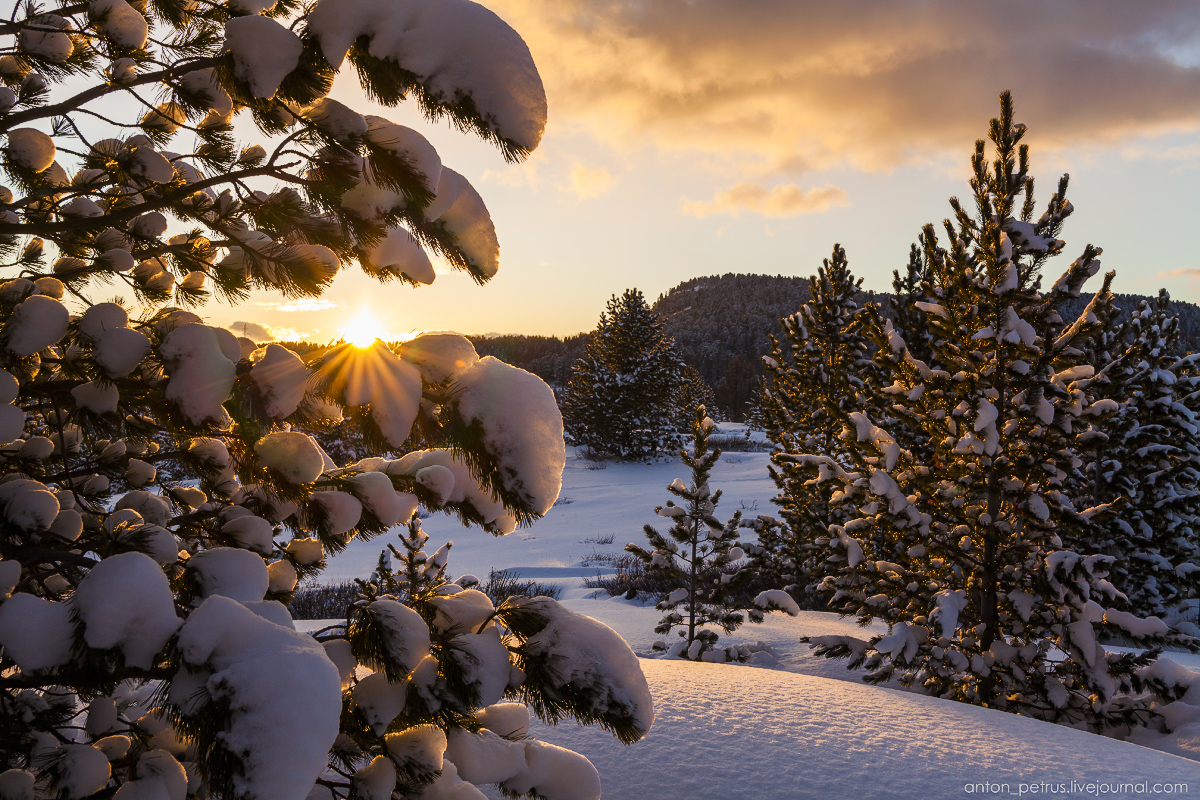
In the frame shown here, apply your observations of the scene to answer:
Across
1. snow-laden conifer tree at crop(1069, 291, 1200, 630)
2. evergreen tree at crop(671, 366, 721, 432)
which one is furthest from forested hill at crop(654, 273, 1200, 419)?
snow-laden conifer tree at crop(1069, 291, 1200, 630)

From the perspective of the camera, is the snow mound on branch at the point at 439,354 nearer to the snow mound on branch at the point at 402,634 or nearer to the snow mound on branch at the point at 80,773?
the snow mound on branch at the point at 402,634

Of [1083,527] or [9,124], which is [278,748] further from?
[1083,527]

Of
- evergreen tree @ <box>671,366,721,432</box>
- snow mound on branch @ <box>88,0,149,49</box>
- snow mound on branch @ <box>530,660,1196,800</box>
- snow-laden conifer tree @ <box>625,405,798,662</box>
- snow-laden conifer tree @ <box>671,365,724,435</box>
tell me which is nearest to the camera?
snow mound on branch @ <box>88,0,149,49</box>

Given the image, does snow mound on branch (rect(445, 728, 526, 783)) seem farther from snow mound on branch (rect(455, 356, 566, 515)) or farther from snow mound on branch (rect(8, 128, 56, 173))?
snow mound on branch (rect(8, 128, 56, 173))

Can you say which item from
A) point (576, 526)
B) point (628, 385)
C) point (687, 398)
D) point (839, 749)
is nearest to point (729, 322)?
point (687, 398)

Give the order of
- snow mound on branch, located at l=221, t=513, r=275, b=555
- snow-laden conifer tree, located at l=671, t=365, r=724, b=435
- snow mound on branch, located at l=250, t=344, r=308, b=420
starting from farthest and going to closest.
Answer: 1. snow-laden conifer tree, located at l=671, t=365, r=724, b=435
2. snow mound on branch, located at l=221, t=513, r=275, b=555
3. snow mound on branch, located at l=250, t=344, r=308, b=420

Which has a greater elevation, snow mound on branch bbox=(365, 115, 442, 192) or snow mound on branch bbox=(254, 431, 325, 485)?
snow mound on branch bbox=(365, 115, 442, 192)

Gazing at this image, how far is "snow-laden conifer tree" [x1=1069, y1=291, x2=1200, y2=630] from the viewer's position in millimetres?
10148

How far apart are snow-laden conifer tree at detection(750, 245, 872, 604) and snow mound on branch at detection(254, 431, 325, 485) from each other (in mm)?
9121

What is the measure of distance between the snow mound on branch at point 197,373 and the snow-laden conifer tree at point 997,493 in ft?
17.4

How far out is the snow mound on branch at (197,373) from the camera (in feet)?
4.03

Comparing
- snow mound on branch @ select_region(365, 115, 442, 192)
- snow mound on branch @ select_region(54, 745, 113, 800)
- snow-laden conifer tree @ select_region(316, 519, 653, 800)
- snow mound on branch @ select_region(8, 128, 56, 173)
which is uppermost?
snow mound on branch @ select_region(8, 128, 56, 173)

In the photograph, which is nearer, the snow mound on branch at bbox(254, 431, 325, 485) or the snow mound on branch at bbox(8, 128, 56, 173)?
the snow mound on branch at bbox(254, 431, 325, 485)

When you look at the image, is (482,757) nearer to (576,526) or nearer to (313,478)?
(313,478)
